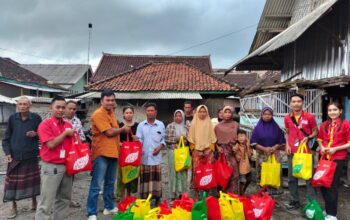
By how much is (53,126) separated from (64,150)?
0.31 metres

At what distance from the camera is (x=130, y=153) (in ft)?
14.7

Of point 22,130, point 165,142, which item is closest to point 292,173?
point 165,142

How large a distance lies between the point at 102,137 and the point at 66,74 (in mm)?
30253

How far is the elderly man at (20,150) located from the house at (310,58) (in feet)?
16.9

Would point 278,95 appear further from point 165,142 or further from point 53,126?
point 53,126

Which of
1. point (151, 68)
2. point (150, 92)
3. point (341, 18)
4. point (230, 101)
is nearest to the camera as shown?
point (341, 18)

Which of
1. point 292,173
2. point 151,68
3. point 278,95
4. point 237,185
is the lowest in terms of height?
point 237,185

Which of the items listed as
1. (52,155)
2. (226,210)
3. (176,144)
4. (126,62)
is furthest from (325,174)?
(126,62)

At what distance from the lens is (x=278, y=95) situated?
26.2ft

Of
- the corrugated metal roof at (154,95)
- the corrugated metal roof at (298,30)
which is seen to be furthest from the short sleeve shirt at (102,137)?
the corrugated metal roof at (154,95)

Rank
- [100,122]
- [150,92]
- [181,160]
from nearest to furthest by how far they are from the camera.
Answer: [100,122] → [181,160] → [150,92]

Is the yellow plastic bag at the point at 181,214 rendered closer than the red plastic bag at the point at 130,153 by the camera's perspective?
Yes

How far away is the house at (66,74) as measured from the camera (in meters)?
30.5

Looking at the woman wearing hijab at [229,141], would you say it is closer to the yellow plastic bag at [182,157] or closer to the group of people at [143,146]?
the group of people at [143,146]
